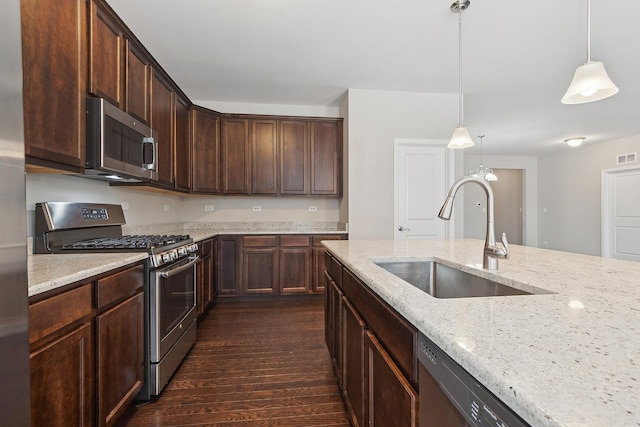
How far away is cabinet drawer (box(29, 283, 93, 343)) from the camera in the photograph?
102 centimetres

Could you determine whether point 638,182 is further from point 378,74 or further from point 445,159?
point 378,74

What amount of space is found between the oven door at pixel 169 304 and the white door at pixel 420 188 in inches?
104

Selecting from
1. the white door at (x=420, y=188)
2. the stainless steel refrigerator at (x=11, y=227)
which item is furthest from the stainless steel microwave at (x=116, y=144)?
the white door at (x=420, y=188)

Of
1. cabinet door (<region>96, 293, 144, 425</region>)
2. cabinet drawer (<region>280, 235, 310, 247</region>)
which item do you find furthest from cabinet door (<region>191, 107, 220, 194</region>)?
cabinet door (<region>96, 293, 144, 425</region>)

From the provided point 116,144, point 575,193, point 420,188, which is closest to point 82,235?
point 116,144

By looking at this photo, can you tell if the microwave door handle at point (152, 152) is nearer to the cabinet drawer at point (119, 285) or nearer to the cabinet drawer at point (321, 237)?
the cabinet drawer at point (119, 285)

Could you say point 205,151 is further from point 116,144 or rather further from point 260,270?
point 116,144

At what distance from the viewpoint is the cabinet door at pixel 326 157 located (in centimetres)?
420

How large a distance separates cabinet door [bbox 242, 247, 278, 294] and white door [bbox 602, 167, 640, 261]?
6.74 m

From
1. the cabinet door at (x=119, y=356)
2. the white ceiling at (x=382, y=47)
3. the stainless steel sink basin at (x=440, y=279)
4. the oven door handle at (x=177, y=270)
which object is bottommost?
the cabinet door at (x=119, y=356)

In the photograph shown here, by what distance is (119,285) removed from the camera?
154 centimetres

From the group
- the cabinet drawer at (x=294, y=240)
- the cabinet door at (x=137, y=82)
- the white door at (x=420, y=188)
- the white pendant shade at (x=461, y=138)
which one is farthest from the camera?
the white door at (x=420, y=188)

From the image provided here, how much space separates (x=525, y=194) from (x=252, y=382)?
342 inches

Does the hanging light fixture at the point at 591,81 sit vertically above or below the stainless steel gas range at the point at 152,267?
above
